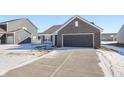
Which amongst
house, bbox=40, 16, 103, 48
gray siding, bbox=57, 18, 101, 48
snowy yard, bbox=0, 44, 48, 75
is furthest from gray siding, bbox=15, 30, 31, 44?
snowy yard, bbox=0, 44, 48, 75

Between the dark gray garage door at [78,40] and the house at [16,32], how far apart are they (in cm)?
1588

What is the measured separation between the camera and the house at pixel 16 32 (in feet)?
138

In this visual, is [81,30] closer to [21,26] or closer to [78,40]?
[78,40]

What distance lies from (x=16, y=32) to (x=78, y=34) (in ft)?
57.2

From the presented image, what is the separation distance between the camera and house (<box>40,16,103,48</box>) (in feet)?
91.2

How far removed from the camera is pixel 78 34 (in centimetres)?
2850

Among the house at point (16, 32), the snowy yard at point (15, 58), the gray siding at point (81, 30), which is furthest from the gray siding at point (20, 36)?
the snowy yard at point (15, 58)

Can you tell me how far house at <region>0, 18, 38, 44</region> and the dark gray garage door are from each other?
1588cm

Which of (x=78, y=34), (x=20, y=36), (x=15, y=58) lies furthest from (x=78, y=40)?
(x=20, y=36)

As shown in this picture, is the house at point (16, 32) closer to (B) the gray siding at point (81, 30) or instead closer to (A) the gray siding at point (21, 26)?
(A) the gray siding at point (21, 26)
